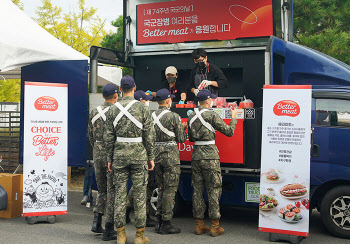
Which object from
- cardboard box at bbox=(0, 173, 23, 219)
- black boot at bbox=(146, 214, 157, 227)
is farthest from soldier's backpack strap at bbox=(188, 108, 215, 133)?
cardboard box at bbox=(0, 173, 23, 219)

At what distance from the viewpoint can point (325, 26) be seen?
50.9ft

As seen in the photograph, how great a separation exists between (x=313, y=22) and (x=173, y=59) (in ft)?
25.7

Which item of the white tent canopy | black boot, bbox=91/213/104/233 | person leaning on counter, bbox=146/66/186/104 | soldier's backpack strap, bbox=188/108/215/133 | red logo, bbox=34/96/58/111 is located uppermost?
the white tent canopy

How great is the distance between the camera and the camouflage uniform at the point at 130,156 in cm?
571

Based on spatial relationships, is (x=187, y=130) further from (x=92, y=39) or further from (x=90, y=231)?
(x=92, y=39)

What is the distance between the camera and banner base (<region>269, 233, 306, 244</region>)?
19.4 ft

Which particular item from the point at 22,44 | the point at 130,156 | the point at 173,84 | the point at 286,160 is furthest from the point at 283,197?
the point at 22,44

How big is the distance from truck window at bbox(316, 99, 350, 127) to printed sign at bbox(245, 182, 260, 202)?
126 centimetres

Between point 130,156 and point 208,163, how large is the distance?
1190 mm

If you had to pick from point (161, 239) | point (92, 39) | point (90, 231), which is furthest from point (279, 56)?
point (92, 39)

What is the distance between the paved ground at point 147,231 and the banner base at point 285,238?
10cm

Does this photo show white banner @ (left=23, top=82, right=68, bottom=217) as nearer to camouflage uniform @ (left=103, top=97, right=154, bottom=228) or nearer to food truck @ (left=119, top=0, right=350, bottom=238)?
camouflage uniform @ (left=103, top=97, right=154, bottom=228)

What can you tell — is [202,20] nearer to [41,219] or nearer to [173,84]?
[173,84]

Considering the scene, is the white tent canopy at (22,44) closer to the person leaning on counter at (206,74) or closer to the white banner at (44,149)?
the white banner at (44,149)
